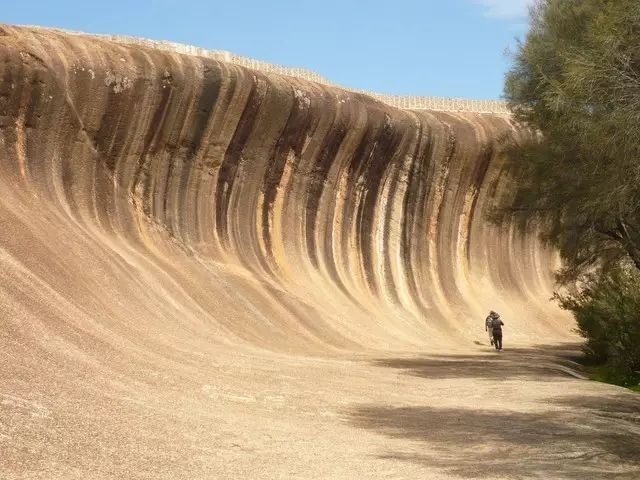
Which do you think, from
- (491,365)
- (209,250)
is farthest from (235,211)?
(491,365)

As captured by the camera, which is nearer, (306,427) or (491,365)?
(306,427)

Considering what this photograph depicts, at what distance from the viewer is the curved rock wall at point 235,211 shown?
25.7m

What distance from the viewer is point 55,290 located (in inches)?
866

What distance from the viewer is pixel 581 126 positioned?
60.3 feet

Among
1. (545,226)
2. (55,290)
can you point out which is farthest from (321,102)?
(55,290)

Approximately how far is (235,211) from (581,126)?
1946 cm

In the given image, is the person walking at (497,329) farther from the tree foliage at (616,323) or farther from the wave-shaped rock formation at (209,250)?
the tree foliage at (616,323)

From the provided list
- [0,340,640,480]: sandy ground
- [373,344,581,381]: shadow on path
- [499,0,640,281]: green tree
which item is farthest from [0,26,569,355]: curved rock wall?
[499,0,640,281]: green tree

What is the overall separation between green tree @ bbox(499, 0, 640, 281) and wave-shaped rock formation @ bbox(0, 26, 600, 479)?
6.16m

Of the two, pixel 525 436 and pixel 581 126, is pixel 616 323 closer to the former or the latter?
pixel 581 126

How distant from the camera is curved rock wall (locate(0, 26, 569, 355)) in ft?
84.3

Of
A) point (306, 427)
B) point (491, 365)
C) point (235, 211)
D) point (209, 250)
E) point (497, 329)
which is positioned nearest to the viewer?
point (306, 427)

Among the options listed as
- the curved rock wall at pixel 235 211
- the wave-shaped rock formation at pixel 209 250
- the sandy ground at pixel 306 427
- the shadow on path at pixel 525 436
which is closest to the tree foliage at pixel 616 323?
the sandy ground at pixel 306 427

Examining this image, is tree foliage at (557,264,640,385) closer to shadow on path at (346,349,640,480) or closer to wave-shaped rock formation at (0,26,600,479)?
shadow on path at (346,349,640,480)
